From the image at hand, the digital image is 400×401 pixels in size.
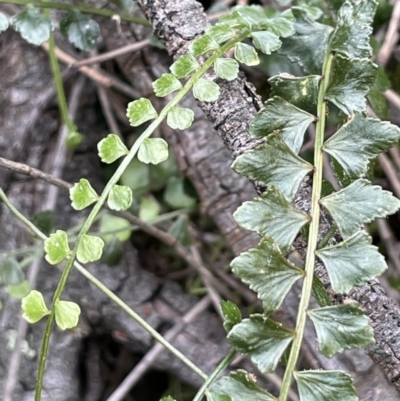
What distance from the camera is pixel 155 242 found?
1.16 metres

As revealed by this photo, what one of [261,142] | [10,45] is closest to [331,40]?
[261,142]

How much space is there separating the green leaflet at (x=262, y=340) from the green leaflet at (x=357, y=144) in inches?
7.6

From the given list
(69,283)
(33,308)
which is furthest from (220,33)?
(69,283)

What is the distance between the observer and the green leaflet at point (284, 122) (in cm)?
64

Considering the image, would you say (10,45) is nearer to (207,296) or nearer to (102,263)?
(102,263)

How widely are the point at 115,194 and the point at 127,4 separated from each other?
15.4 inches

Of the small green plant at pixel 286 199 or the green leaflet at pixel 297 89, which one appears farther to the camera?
the green leaflet at pixel 297 89

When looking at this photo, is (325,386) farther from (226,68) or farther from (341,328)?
(226,68)

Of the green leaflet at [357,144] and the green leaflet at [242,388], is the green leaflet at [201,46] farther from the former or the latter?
the green leaflet at [242,388]

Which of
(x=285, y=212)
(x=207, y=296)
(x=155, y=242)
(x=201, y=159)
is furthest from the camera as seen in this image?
(x=155, y=242)

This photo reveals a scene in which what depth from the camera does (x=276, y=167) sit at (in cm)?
62

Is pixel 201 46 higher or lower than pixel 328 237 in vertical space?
higher

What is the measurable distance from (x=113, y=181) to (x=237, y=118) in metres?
0.17

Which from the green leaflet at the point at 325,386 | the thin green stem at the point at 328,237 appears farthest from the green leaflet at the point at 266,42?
the green leaflet at the point at 325,386
